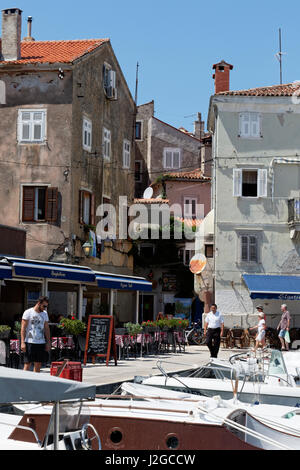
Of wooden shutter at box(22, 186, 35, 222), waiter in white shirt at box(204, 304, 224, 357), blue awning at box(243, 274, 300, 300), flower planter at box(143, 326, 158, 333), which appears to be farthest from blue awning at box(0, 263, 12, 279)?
blue awning at box(243, 274, 300, 300)

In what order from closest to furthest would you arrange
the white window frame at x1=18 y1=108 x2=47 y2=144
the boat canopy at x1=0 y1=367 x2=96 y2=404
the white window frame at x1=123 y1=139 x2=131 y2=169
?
the boat canopy at x1=0 y1=367 x2=96 y2=404 → the white window frame at x1=18 y1=108 x2=47 y2=144 → the white window frame at x1=123 y1=139 x2=131 y2=169

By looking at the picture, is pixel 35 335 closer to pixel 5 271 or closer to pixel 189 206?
pixel 5 271

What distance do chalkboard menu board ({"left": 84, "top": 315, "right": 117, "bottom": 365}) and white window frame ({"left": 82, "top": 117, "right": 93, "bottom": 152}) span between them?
52.7ft

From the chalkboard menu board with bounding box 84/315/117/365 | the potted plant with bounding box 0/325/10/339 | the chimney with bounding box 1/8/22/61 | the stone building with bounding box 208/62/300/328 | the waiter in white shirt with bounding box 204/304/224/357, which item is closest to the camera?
the potted plant with bounding box 0/325/10/339

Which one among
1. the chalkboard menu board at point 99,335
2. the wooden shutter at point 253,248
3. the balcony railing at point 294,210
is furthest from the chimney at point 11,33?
the chalkboard menu board at point 99,335

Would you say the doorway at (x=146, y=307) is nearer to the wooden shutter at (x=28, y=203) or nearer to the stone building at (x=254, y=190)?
the stone building at (x=254, y=190)

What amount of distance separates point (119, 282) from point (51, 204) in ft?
27.9

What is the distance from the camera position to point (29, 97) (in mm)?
34906

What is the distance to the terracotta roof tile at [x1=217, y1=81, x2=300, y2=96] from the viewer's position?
1571 inches

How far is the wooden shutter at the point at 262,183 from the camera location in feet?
130

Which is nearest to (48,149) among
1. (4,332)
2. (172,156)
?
(4,332)

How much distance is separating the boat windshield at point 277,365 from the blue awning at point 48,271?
7.77 meters

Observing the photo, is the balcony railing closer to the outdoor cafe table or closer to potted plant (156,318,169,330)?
the outdoor cafe table

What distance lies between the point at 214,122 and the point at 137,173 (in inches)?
610
